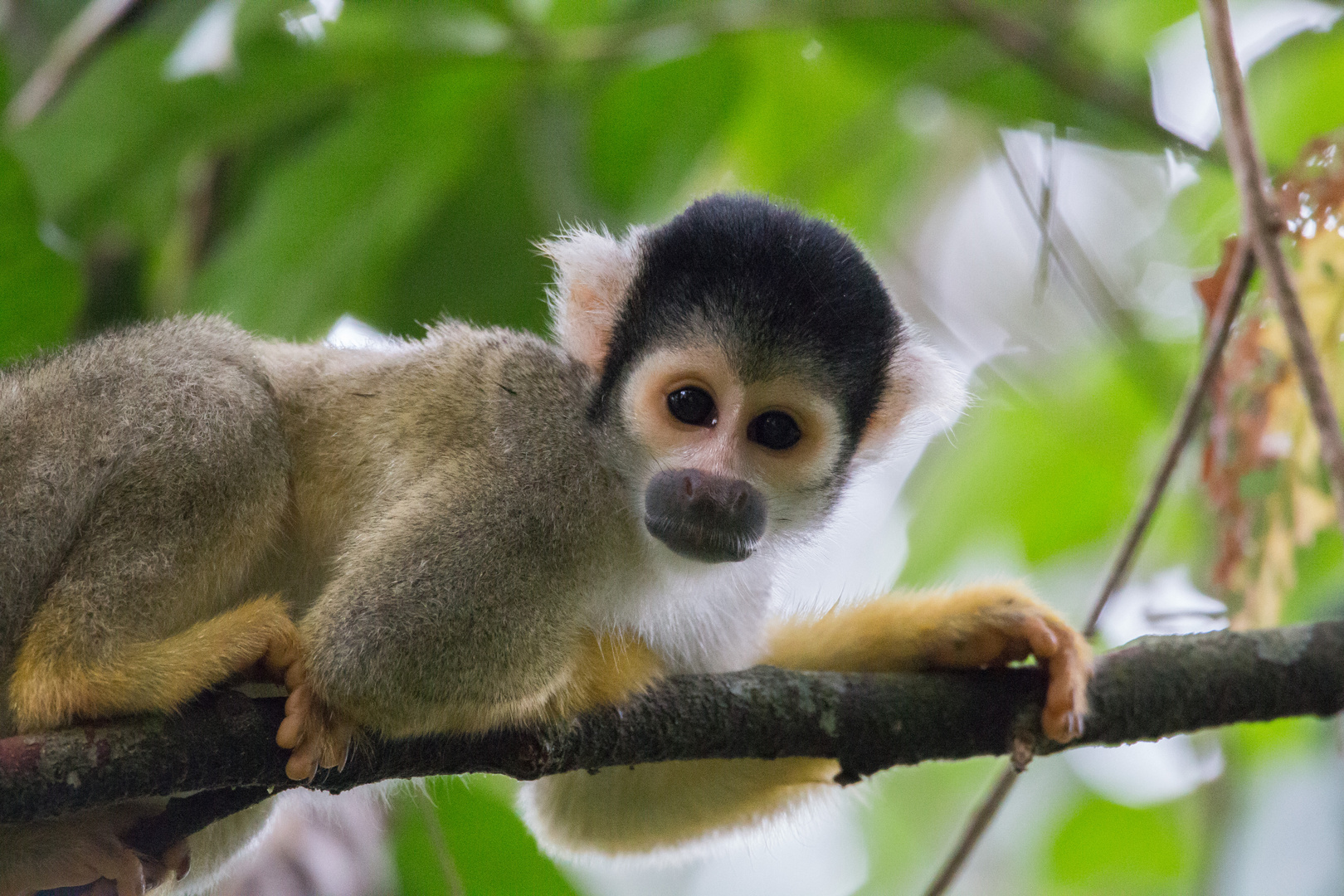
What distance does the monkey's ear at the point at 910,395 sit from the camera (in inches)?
117

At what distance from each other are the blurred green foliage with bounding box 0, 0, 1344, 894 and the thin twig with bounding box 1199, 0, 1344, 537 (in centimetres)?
143

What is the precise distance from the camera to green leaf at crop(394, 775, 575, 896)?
9.27 feet

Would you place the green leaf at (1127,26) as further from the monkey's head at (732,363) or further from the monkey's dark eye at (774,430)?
the monkey's dark eye at (774,430)

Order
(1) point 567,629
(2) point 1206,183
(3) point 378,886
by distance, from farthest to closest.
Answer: (2) point 1206,183 → (3) point 378,886 → (1) point 567,629

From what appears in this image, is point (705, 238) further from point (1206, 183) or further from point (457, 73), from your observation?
point (1206, 183)

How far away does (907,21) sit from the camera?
387cm

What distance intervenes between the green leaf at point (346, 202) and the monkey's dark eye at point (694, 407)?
1.22 metres

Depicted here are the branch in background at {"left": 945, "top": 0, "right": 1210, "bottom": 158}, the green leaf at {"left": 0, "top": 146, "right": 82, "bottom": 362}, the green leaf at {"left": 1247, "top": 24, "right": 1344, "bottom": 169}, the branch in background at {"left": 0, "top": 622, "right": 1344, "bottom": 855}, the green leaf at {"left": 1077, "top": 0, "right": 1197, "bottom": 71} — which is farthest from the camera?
the green leaf at {"left": 1077, "top": 0, "right": 1197, "bottom": 71}

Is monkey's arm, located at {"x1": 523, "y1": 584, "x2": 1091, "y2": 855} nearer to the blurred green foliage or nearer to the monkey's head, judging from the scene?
the blurred green foliage

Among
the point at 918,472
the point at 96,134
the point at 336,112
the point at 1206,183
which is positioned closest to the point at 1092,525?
the point at 918,472

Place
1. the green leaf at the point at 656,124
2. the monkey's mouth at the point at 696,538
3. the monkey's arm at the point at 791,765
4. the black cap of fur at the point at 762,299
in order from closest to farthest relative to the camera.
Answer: the monkey's mouth at the point at 696,538 → the black cap of fur at the point at 762,299 → the monkey's arm at the point at 791,765 → the green leaf at the point at 656,124

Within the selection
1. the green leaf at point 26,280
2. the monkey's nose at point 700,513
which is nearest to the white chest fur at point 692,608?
the monkey's nose at point 700,513

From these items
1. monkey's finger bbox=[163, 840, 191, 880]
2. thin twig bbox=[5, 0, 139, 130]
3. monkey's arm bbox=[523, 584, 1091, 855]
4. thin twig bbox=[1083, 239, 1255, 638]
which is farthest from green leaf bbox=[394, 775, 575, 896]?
thin twig bbox=[5, 0, 139, 130]

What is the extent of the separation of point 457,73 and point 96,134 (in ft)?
3.33
